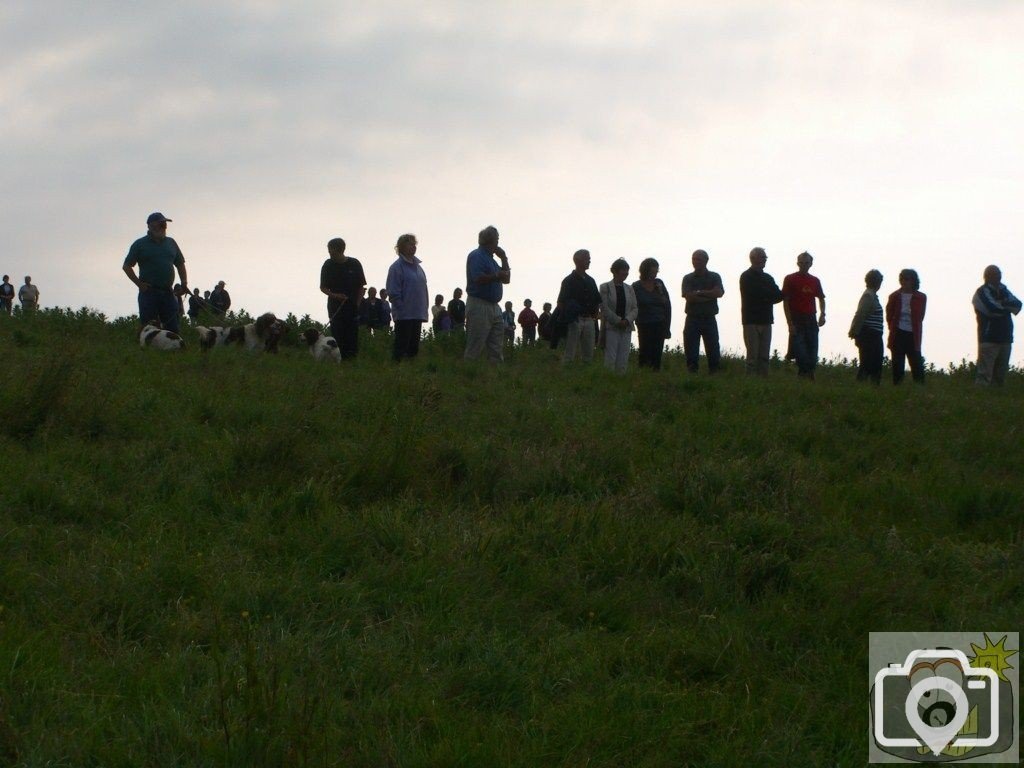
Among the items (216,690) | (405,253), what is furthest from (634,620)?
(405,253)

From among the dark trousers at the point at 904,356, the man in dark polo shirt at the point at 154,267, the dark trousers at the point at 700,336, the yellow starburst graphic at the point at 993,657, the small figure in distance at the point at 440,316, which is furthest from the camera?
the small figure in distance at the point at 440,316

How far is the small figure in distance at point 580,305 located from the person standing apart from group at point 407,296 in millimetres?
1972

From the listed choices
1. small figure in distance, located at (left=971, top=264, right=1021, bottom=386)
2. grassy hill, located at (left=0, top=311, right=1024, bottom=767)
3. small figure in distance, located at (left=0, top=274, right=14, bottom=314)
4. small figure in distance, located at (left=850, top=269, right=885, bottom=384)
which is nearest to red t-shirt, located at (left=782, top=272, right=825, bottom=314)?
small figure in distance, located at (left=850, top=269, right=885, bottom=384)

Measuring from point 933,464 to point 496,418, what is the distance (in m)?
3.64

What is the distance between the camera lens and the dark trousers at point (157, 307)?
13.7m

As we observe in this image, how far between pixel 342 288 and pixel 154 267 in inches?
89.9

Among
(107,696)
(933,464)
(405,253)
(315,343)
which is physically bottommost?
(107,696)

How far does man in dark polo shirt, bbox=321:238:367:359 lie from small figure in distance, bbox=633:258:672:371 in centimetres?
354

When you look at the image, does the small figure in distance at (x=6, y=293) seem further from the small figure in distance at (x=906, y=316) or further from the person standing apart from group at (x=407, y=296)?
the small figure in distance at (x=906, y=316)

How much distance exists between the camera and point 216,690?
462cm

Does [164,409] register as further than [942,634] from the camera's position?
Yes

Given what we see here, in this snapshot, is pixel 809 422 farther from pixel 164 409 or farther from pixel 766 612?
pixel 164 409

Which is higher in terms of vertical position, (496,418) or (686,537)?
(496,418)

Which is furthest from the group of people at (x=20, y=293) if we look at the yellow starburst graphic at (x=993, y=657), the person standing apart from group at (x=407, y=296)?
the yellow starburst graphic at (x=993, y=657)
